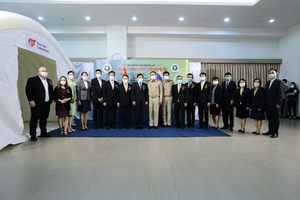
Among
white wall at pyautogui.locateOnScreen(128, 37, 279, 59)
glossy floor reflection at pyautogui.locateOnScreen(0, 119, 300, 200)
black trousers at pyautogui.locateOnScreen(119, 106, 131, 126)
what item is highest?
white wall at pyautogui.locateOnScreen(128, 37, 279, 59)

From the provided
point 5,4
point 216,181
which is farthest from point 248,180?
point 5,4

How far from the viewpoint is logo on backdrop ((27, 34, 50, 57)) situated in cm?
390

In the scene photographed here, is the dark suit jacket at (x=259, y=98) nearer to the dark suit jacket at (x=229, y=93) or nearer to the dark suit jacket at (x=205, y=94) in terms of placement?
the dark suit jacket at (x=229, y=93)

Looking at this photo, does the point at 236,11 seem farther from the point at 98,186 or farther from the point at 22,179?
the point at 22,179

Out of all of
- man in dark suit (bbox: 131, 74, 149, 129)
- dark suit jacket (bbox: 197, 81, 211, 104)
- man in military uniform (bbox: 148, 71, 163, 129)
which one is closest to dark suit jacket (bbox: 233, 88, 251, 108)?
dark suit jacket (bbox: 197, 81, 211, 104)

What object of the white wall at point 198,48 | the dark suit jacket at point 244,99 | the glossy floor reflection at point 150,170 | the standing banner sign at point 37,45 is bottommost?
the glossy floor reflection at point 150,170

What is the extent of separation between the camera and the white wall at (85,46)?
27.3 ft

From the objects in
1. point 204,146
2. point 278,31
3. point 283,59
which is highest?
point 278,31

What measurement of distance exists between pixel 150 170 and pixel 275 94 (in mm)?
3457

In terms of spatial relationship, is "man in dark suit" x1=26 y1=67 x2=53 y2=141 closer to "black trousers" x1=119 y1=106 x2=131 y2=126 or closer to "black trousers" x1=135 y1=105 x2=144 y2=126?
"black trousers" x1=119 y1=106 x2=131 y2=126

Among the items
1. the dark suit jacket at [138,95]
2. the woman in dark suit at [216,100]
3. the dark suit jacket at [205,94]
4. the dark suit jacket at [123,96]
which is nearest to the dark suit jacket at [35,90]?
the dark suit jacket at [123,96]

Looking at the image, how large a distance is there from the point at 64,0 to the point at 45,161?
209 inches

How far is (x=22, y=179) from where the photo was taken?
193 cm

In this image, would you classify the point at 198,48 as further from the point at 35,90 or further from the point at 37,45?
the point at 35,90
